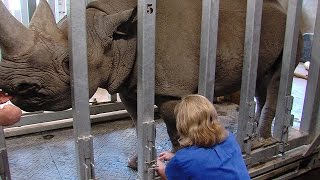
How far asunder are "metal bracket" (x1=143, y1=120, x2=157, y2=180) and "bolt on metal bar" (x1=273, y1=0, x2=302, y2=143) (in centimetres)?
85

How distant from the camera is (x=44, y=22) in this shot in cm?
137

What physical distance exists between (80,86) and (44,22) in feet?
1.02

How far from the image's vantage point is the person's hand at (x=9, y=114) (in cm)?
133

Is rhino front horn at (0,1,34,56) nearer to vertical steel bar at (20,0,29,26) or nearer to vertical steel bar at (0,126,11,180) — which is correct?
vertical steel bar at (0,126,11,180)

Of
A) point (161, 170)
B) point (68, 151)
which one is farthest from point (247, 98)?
point (68, 151)

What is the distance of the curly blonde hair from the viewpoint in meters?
1.25

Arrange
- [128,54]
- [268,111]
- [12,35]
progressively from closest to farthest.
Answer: [12,35] < [128,54] < [268,111]

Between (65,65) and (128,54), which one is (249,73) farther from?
(65,65)

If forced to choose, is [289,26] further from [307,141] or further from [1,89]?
[1,89]

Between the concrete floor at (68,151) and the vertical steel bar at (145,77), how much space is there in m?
0.71

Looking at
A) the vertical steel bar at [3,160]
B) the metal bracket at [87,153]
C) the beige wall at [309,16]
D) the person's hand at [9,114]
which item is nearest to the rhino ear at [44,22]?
the person's hand at [9,114]

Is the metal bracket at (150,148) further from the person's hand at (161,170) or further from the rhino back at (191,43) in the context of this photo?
the rhino back at (191,43)

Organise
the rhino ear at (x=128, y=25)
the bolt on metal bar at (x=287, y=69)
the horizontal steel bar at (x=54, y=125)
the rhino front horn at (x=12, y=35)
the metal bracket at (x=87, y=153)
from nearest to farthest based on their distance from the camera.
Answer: the rhino front horn at (x=12, y=35), the metal bracket at (x=87, y=153), the rhino ear at (x=128, y=25), the bolt on metal bar at (x=287, y=69), the horizontal steel bar at (x=54, y=125)

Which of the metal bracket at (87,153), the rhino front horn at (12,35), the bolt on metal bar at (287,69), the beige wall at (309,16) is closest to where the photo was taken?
the rhino front horn at (12,35)
